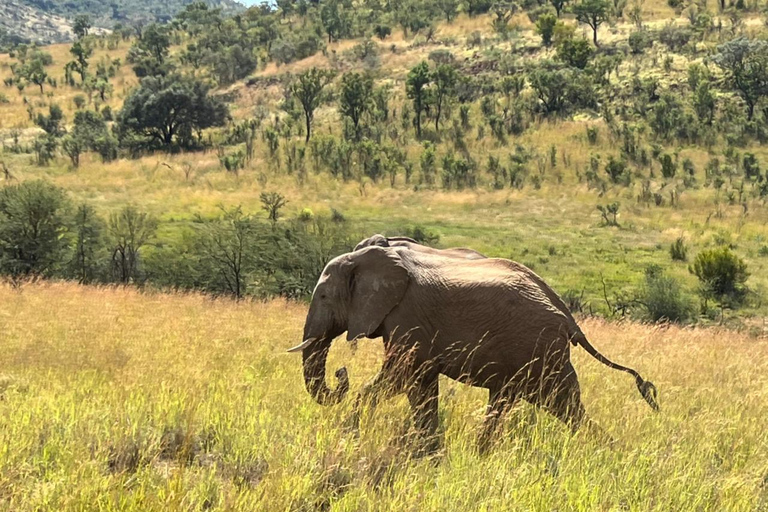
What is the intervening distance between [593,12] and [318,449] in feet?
190

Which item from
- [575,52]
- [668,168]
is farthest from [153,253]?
[575,52]

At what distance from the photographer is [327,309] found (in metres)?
4.01

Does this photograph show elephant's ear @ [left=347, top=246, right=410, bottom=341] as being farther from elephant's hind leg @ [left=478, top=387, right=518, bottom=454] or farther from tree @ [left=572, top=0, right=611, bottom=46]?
tree @ [left=572, top=0, right=611, bottom=46]

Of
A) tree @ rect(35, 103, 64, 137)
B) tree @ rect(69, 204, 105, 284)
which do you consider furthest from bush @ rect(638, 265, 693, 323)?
tree @ rect(35, 103, 64, 137)

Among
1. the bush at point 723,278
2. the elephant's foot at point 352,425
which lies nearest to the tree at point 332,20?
the bush at point 723,278

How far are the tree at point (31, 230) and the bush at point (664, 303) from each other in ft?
52.6

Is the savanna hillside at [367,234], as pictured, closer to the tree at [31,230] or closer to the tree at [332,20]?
the tree at [31,230]

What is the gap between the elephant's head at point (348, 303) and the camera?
3795 mm

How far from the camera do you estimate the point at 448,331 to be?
3750 mm

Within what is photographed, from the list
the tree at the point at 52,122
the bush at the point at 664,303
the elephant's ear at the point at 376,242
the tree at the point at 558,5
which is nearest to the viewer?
the elephant's ear at the point at 376,242

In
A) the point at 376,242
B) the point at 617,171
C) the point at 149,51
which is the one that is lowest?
the point at 617,171

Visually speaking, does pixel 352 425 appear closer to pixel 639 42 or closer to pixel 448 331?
pixel 448 331

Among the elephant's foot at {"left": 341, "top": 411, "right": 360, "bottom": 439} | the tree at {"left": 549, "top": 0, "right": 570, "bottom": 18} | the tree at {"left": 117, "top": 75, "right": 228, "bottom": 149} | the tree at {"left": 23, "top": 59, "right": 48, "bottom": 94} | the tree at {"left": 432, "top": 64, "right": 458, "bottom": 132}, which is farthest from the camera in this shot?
the tree at {"left": 549, "top": 0, "right": 570, "bottom": 18}

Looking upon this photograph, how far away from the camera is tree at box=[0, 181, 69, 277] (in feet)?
46.3
